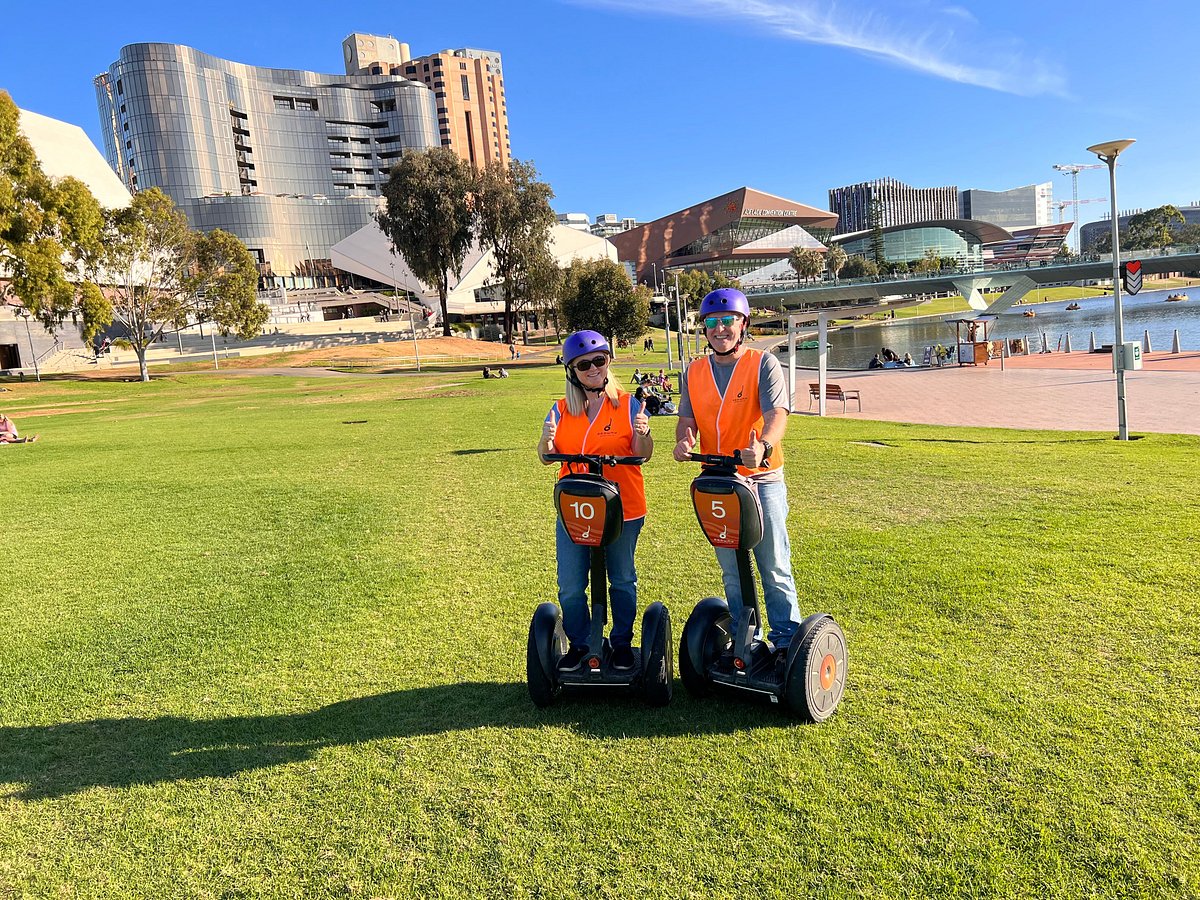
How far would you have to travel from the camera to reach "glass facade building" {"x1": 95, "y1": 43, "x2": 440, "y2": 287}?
10831 cm

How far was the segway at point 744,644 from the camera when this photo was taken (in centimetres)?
343

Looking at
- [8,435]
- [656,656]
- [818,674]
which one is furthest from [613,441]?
[8,435]

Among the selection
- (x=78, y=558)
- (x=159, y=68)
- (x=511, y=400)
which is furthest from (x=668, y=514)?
(x=159, y=68)

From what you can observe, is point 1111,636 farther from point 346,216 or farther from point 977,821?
point 346,216

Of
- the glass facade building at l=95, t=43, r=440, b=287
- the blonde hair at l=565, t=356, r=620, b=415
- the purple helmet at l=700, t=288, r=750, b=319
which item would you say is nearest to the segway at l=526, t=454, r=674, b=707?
the blonde hair at l=565, t=356, r=620, b=415

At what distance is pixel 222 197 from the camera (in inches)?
4158

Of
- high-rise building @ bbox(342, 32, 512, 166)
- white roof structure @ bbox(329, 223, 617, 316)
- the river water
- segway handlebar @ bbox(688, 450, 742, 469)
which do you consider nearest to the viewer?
segway handlebar @ bbox(688, 450, 742, 469)

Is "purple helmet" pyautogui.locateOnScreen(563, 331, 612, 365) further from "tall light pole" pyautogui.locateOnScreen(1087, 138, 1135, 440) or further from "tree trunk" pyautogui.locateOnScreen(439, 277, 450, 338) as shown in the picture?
"tree trunk" pyautogui.locateOnScreen(439, 277, 450, 338)

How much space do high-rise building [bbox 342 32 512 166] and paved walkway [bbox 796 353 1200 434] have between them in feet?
457

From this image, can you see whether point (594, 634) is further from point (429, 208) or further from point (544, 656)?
point (429, 208)

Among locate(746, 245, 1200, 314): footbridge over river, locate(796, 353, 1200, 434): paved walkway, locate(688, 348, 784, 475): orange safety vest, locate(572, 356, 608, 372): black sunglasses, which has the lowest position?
locate(796, 353, 1200, 434): paved walkway

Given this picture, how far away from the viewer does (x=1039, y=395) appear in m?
21.8

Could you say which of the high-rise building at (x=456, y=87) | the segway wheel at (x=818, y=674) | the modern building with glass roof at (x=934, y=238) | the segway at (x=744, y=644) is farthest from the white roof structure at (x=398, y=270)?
the modern building with glass roof at (x=934, y=238)

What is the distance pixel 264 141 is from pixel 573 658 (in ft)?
468
